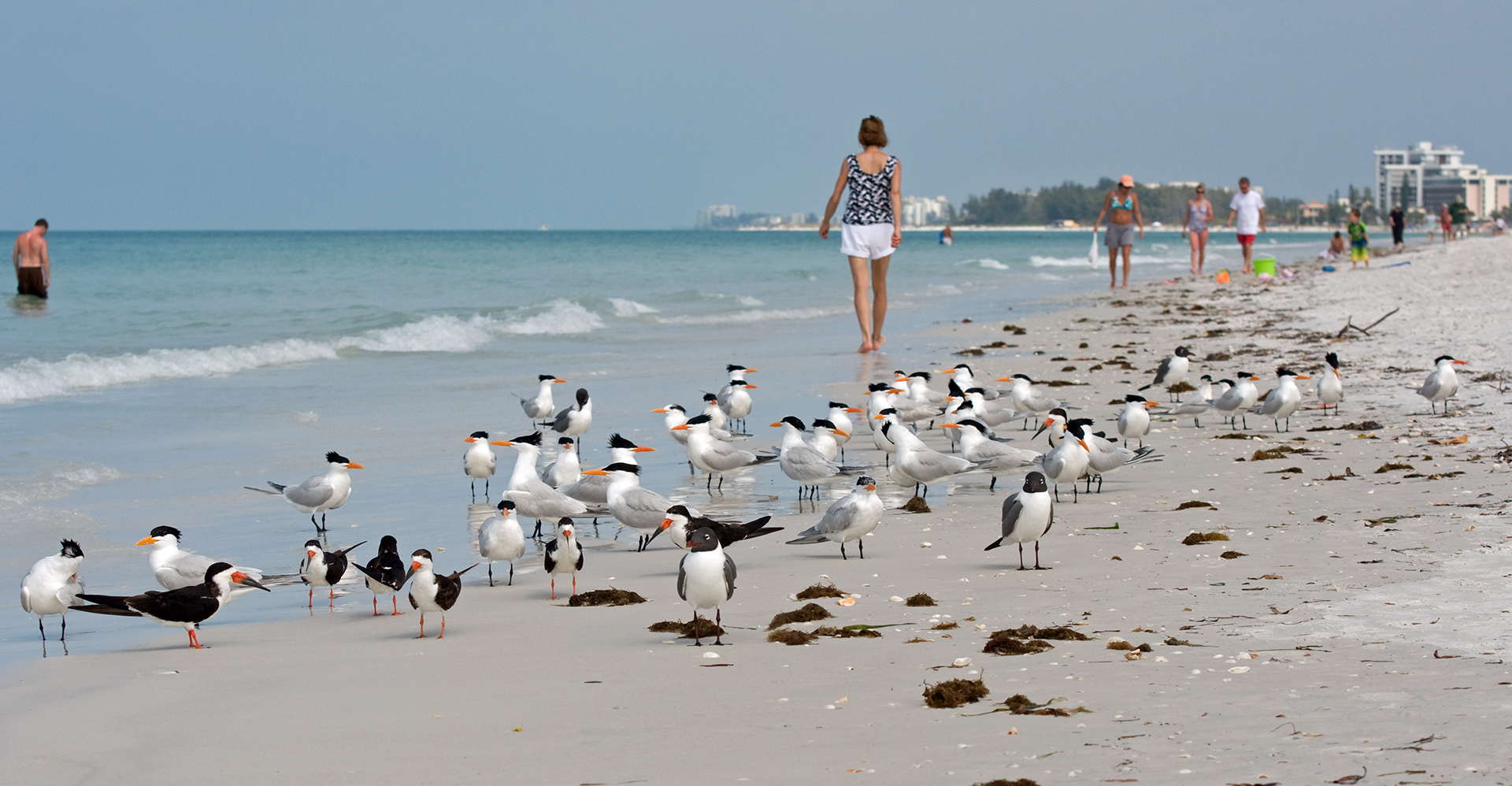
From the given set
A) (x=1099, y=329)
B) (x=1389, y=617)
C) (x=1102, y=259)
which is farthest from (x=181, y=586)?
(x=1102, y=259)

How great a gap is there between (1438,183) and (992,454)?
190 meters

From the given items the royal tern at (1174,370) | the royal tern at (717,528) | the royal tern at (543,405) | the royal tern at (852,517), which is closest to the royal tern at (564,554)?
the royal tern at (717,528)

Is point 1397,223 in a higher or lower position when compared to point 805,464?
higher

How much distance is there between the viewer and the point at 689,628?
515 centimetres

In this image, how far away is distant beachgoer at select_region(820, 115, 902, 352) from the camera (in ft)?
43.9

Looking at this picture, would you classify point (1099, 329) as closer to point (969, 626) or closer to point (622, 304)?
point (622, 304)

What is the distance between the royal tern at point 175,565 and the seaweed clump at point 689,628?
2013 mm

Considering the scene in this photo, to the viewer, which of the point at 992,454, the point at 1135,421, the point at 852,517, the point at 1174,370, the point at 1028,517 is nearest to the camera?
the point at 1028,517

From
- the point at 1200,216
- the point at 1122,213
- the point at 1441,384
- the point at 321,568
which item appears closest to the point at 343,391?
the point at 321,568

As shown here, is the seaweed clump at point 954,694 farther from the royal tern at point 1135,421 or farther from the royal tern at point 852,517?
the royal tern at point 1135,421

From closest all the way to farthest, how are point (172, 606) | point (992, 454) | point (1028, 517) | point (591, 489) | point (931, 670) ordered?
point (931, 670)
point (172, 606)
point (1028, 517)
point (591, 489)
point (992, 454)

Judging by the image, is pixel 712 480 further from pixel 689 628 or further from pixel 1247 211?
pixel 1247 211

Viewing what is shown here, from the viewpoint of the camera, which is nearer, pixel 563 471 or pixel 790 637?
pixel 790 637

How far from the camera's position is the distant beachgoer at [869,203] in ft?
43.9
